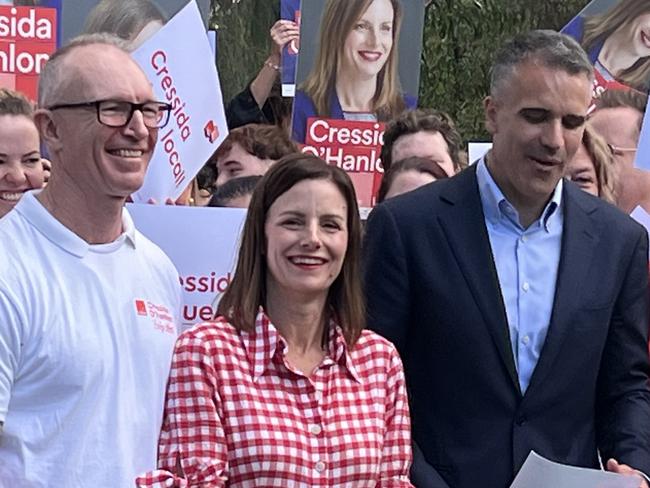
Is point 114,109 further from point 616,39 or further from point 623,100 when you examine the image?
point 616,39

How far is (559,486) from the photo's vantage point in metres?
3.71

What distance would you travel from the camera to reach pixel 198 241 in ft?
17.0

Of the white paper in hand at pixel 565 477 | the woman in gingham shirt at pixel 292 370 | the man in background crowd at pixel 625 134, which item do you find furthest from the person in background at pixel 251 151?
the white paper in hand at pixel 565 477

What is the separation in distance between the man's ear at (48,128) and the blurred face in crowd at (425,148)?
2.56m

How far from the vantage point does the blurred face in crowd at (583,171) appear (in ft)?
17.8

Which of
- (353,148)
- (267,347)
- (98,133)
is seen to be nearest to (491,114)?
(267,347)

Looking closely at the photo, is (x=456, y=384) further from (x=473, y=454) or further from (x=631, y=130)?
(x=631, y=130)

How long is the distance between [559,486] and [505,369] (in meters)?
0.38

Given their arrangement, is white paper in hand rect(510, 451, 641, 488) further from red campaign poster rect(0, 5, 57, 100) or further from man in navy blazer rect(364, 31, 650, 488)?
red campaign poster rect(0, 5, 57, 100)

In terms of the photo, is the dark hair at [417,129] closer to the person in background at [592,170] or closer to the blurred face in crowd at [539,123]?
the person in background at [592,170]

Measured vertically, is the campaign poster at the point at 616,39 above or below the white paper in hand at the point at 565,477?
above

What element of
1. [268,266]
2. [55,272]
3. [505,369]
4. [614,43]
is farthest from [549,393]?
[614,43]

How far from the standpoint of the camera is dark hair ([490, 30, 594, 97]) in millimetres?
4000

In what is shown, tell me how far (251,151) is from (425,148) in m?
0.73
